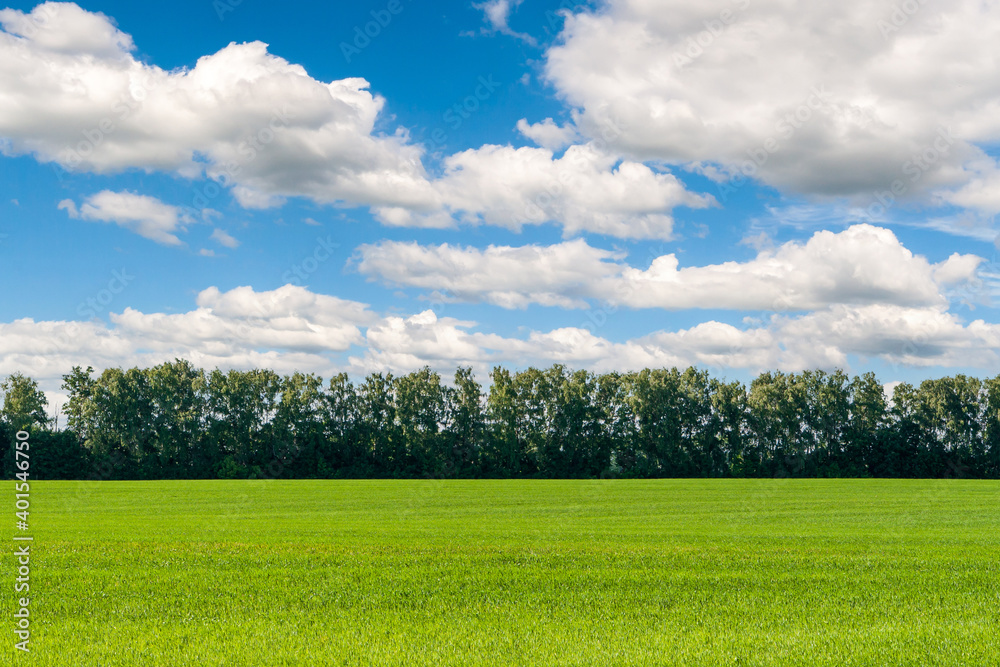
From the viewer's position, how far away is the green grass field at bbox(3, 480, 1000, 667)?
33.3ft

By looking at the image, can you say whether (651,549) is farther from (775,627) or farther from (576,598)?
(775,627)

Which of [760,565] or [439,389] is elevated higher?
[439,389]

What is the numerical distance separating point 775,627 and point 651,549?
715 cm

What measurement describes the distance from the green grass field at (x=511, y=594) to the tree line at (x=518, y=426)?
60.6 meters

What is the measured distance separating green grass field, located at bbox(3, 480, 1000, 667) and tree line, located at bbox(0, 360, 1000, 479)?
2388 inches

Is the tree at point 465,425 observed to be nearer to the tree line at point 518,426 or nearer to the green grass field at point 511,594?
the tree line at point 518,426

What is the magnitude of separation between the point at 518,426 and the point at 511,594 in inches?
3028

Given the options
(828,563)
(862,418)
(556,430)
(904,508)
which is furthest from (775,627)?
(862,418)

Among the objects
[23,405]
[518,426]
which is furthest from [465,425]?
[23,405]

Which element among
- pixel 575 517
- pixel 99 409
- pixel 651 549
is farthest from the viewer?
pixel 99 409

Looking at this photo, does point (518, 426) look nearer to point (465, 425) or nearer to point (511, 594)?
point (465, 425)

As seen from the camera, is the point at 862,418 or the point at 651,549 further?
the point at 862,418

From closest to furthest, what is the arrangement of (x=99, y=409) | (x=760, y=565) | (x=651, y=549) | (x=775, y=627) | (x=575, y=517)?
(x=775, y=627)
(x=760, y=565)
(x=651, y=549)
(x=575, y=517)
(x=99, y=409)

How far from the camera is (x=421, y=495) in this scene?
45.7m
